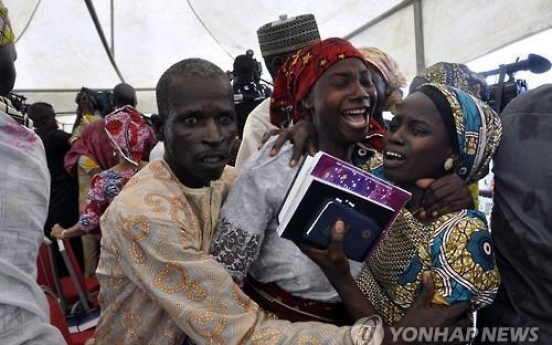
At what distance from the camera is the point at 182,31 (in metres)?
7.29

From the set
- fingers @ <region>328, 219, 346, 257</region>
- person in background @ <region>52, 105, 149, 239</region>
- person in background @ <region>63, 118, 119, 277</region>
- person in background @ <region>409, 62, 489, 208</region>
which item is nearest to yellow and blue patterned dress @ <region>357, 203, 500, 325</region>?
fingers @ <region>328, 219, 346, 257</region>

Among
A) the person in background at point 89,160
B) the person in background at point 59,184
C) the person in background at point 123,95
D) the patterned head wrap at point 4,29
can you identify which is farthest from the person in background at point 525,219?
the person in background at point 59,184

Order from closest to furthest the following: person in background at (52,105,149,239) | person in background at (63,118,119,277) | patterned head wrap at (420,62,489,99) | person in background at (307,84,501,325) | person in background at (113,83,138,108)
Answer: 1. person in background at (307,84,501,325)
2. patterned head wrap at (420,62,489,99)
3. person in background at (52,105,149,239)
4. person in background at (63,118,119,277)
5. person in background at (113,83,138,108)

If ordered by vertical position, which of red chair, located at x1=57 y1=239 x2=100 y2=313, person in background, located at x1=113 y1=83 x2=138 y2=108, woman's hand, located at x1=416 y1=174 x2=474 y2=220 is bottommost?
red chair, located at x1=57 y1=239 x2=100 y2=313

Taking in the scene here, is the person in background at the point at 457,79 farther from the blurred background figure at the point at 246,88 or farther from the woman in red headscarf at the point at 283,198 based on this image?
the blurred background figure at the point at 246,88

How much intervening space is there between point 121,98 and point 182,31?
3.77 m

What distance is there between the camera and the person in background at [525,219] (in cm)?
119

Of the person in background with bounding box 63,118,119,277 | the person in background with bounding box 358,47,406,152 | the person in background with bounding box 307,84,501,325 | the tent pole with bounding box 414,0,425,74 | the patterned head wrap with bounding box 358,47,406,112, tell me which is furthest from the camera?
the tent pole with bounding box 414,0,425,74

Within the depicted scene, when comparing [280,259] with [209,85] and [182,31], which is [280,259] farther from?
[182,31]

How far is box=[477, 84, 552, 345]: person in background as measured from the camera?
3.89ft

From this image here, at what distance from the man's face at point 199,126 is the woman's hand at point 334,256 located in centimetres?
36

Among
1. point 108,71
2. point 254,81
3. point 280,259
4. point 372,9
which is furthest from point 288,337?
point 108,71

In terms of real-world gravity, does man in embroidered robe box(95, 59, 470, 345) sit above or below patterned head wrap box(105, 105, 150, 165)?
above

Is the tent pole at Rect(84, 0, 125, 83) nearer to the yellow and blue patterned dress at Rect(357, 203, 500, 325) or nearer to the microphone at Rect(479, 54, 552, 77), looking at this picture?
the microphone at Rect(479, 54, 552, 77)
